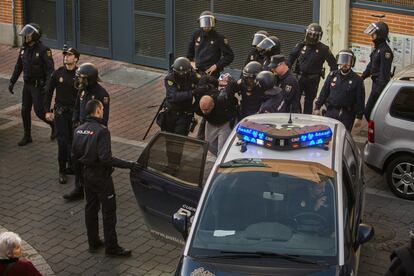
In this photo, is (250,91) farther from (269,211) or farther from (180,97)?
(269,211)

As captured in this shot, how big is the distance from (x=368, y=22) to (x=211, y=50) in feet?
9.28

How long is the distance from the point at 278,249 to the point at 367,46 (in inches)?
322

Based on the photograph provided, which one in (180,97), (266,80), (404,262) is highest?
(266,80)

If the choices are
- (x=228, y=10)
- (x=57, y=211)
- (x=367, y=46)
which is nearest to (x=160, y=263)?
(x=57, y=211)

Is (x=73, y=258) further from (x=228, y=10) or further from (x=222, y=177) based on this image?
(x=228, y=10)

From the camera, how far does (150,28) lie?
1717cm

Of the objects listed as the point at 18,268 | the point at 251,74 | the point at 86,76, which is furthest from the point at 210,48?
the point at 18,268

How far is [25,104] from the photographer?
1308 cm

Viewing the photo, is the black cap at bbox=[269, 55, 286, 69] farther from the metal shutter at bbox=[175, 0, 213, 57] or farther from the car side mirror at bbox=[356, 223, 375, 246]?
the metal shutter at bbox=[175, 0, 213, 57]

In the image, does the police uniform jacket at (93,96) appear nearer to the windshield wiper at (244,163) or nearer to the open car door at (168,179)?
the open car door at (168,179)

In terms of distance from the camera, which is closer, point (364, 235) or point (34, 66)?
point (364, 235)

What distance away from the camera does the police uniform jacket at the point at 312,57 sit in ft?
42.8

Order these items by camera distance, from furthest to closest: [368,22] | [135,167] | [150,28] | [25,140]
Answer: [150,28] < [368,22] < [25,140] < [135,167]

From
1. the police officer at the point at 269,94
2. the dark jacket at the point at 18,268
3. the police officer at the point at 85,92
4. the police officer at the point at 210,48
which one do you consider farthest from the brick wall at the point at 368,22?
the dark jacket at the point at 18,268
